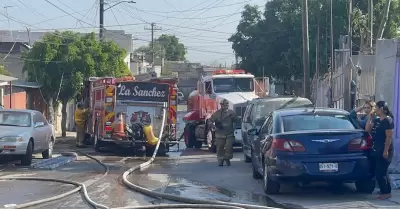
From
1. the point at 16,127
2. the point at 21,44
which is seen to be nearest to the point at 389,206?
the point at 16,127

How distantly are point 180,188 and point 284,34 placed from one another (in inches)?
1512

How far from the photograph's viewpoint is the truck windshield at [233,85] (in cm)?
2808

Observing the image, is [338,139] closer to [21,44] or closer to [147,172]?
[147,172]

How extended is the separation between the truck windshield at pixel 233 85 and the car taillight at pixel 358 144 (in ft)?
51.5

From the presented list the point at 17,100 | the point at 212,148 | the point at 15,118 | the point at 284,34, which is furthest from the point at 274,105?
→ the point at 284,34

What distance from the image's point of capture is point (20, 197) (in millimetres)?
13180

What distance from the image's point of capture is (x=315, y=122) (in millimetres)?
13266

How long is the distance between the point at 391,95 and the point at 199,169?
216 inches

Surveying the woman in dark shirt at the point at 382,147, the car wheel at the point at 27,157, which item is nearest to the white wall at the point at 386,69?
the woman in dark shirt at the point at 382,147

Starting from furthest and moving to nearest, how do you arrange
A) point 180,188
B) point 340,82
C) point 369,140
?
point 340,82, point 180,188, point 369,140

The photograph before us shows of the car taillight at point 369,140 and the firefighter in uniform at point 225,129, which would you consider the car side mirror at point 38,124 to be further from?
the car taillight at point 369,140

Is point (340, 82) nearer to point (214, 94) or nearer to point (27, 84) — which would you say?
point (214, 94)

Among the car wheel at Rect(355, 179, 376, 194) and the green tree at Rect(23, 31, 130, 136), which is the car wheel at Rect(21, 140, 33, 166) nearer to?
the car wheel at Rect(355, 179, 376, 194)

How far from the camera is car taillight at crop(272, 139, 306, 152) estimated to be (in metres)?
12.3
